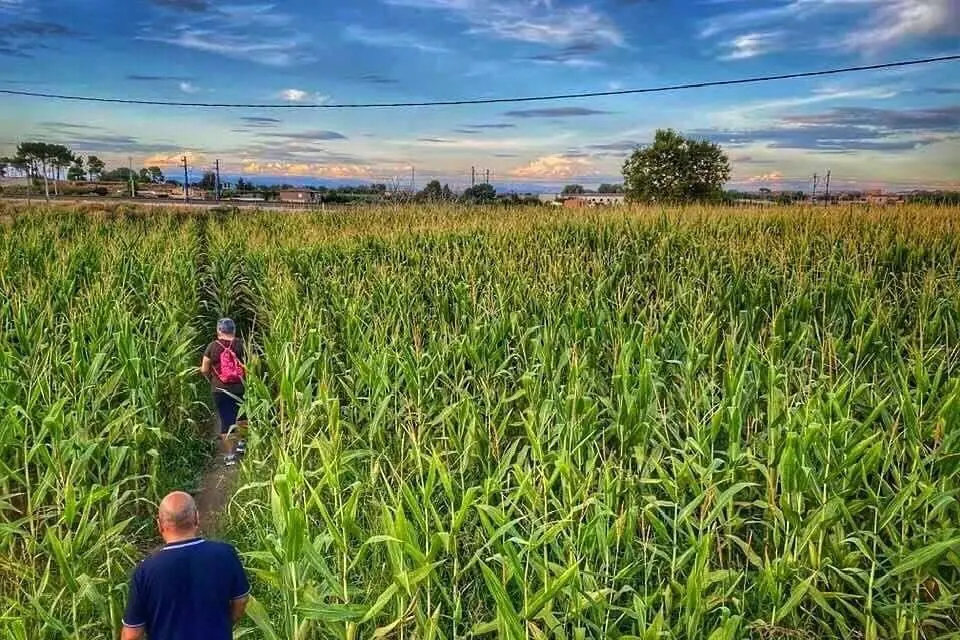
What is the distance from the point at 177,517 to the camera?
2457mm

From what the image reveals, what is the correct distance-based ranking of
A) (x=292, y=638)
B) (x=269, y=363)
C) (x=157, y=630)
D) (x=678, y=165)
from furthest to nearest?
(x=678, y=165)
(x=269, y=363)
(x=292, y=638)
(x=157, y=630)

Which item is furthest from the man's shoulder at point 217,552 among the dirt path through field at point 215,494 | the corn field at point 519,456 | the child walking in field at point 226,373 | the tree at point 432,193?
the tree at point 432,193

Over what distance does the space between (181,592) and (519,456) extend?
1.69 m

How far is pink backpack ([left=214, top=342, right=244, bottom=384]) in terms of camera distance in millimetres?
5707

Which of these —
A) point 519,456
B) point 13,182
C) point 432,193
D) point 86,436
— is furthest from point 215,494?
point 13,182

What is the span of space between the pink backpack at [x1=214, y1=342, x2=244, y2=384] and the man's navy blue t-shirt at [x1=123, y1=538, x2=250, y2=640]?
3.34 m

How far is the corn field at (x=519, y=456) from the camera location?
2.78 meters

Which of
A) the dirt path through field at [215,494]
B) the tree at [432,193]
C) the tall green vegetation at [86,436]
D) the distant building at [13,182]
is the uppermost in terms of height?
the distant building at [13,182]

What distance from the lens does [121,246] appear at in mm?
11062

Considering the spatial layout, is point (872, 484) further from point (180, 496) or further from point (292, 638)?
point (180, 496)

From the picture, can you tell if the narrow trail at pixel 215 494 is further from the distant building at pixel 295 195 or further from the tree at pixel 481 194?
the distant building at pixel 295 195

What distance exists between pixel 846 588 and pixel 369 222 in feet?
47.1

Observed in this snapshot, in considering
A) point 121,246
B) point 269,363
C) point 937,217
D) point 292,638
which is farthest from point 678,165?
point 292,638

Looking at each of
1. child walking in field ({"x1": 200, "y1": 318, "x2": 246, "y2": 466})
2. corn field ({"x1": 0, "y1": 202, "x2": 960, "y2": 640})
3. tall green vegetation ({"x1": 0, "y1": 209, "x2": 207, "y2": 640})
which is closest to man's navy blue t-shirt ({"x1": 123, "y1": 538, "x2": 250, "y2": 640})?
corn field ({"x1": 0, "y1": 202, "x2": 960, "y2": 640})
